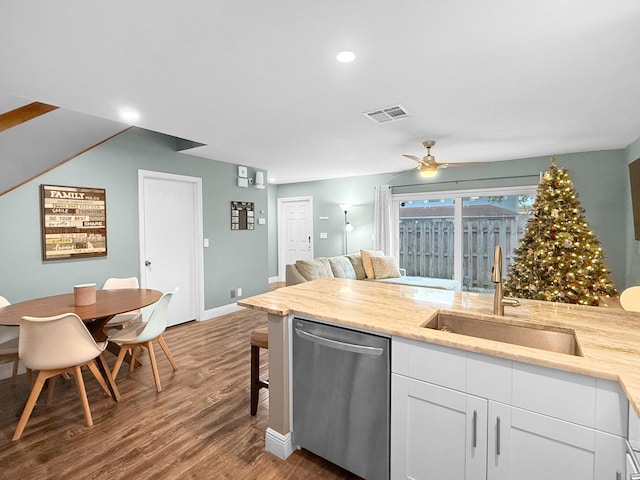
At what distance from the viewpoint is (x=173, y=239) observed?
4.38 meters

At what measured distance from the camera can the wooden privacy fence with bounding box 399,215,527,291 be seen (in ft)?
16.9

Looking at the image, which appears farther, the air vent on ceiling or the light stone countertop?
the air vent on ceiling

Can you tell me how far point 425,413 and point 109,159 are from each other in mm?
A: 4024

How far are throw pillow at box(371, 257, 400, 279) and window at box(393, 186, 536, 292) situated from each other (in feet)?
2.01

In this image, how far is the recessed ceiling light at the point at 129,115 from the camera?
272cm

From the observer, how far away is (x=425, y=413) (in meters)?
1.45

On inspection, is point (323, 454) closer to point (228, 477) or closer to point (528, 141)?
point (228, 477)

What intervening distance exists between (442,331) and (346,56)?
1.60 m

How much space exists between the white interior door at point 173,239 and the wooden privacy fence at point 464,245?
3.67 meters

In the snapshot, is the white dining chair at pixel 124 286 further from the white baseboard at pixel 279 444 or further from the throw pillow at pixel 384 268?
the throw pillow at pixel 384 268

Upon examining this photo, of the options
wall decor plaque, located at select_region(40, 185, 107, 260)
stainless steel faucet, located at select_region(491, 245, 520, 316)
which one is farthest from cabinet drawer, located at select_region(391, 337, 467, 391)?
wall decor plaque, located at select_region(40, 185, 107, 260)

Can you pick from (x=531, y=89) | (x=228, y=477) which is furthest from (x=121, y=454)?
(x=531, y=89)

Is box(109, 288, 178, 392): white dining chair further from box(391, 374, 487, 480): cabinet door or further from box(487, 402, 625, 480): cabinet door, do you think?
box(487, 402, 625, 480): cabinet door

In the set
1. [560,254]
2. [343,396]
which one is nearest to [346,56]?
[343,396]
